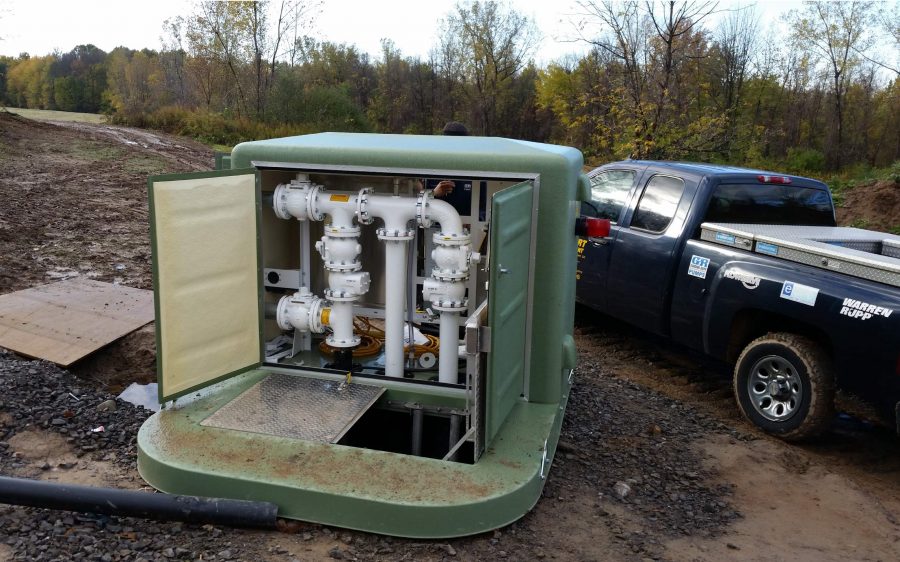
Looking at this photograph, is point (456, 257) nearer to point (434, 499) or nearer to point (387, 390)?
point (387, 390)

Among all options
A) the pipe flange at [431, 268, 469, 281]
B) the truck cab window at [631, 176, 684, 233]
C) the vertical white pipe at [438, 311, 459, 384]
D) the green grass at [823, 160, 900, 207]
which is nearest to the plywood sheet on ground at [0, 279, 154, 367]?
the vertical white pipe at [438, 311, 459, 384]

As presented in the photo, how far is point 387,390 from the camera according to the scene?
500 centimetres

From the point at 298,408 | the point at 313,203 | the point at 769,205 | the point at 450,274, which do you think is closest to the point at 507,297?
the point at 450,274

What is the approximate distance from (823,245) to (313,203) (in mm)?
3686

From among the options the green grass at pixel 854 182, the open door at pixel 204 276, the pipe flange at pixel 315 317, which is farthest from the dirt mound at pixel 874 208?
the open door at pixel 204 276

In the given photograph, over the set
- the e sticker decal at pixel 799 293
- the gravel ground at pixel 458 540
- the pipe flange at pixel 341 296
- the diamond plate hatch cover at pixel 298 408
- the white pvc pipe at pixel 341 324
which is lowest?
the gravel ground at pixel 458 540

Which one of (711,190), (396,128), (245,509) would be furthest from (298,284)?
(396,128)

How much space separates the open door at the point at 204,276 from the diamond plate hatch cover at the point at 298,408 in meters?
0.25

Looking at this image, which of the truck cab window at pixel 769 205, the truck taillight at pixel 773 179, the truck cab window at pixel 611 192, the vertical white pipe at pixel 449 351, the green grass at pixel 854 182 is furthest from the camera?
the green grass at pixel 854 182

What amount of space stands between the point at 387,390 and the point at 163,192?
1.89 m

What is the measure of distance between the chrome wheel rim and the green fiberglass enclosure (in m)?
1.43

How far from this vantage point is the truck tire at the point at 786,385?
529 centimetres

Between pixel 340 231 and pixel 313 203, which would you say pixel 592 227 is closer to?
pixel 340 231

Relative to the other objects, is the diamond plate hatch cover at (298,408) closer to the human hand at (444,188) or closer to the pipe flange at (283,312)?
the pipe flange at (283,312)
